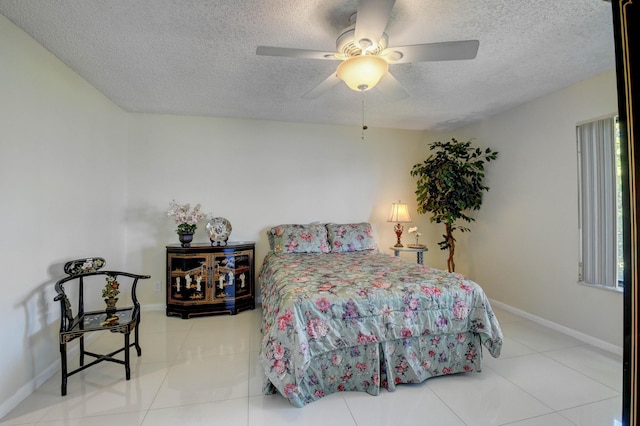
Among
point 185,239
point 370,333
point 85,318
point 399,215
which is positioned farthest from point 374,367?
Result: point 185,239

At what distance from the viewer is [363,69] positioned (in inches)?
66.9

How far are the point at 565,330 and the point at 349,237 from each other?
2332 mm

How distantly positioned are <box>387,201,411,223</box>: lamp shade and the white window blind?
1.76m

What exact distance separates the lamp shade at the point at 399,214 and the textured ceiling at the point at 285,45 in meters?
1.33

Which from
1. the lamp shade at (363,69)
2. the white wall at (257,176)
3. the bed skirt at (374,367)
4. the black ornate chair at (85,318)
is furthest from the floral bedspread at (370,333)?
the white wall at (257,176)

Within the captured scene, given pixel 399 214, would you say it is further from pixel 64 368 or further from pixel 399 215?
pixel 64 368

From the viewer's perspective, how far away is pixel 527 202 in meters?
3.12

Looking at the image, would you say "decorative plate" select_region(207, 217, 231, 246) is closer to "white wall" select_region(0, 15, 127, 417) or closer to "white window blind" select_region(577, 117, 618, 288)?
"white wall" select_region(0, 15, 127, 417)

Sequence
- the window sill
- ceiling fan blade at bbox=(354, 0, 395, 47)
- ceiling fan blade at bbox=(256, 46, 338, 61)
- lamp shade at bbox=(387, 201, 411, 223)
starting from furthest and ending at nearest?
lamp shade at bbox=(387, 201, 411, 223), the window sill, ceiling fan blade at bbox=(256, 46, 338, 61), ceiling fan blade at bbox=(354, 0, 395, 47)

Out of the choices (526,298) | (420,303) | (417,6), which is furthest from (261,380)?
(526,298)

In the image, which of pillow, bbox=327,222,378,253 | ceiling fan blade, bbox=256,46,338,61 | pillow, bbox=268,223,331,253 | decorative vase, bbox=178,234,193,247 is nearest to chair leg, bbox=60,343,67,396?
decorative vase, bbox=178,234,193,247

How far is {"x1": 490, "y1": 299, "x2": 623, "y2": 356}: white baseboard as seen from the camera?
7.87 feet

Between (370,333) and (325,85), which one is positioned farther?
(325,85)

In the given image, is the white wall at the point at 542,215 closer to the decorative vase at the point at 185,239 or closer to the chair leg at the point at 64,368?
the decorative vase at the point at 185,239
